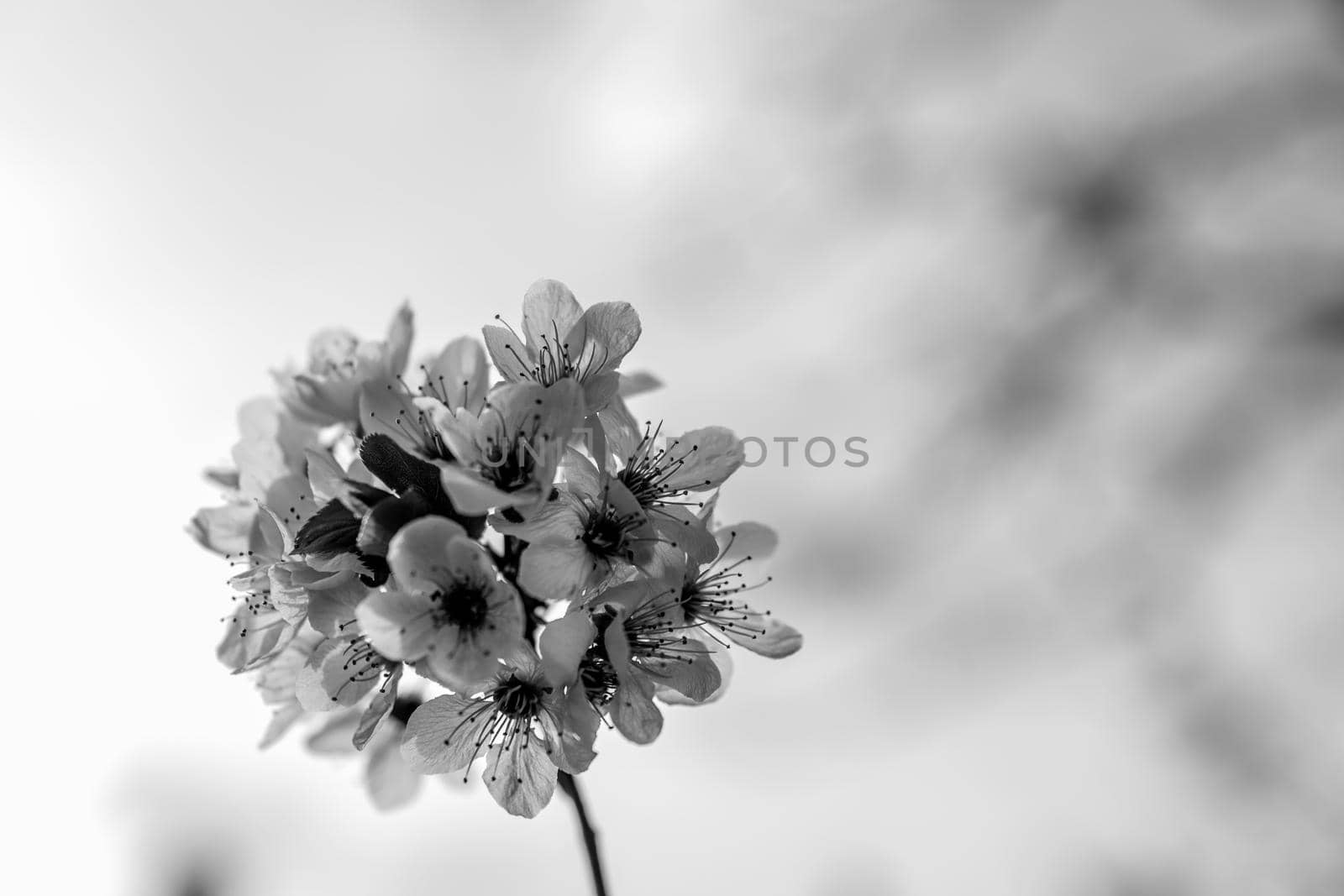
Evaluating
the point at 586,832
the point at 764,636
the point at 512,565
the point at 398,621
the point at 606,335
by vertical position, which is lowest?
the point at 586,832

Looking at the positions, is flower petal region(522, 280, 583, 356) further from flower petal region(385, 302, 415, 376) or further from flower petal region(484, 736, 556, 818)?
flower petal region(484, 736, 556, 818)

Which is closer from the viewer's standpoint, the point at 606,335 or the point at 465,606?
the point at 465,606

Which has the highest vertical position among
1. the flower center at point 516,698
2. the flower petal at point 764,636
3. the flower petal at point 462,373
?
the flower petal at point 462,373

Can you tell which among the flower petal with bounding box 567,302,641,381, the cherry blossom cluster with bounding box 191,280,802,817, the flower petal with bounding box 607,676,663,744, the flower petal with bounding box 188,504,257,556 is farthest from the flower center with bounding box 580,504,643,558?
the flower petal with bounding box 188,504,257,556

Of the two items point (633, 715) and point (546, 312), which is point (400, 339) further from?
point (633, 715)

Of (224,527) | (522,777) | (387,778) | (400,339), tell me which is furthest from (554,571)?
(387,778)

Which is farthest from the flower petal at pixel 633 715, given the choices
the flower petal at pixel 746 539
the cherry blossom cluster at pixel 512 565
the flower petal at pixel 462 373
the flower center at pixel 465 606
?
the flower petal at pixel 462 373

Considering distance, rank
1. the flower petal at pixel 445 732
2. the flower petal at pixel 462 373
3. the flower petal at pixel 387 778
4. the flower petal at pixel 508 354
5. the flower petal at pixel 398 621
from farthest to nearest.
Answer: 1. the flower petal at pixel 387 778
2. the flower petal at pixel 462 373
3. the flower petal at pixel 508 354
4. the flower petal at pixel 445 732
5. the flower petal at pixel 398 621

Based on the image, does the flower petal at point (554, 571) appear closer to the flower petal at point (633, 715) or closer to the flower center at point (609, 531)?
the flower center at point (609, 531)

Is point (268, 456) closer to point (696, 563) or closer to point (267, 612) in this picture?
point (267, 612)

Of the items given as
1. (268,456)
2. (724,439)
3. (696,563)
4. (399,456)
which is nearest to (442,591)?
(399,456)
